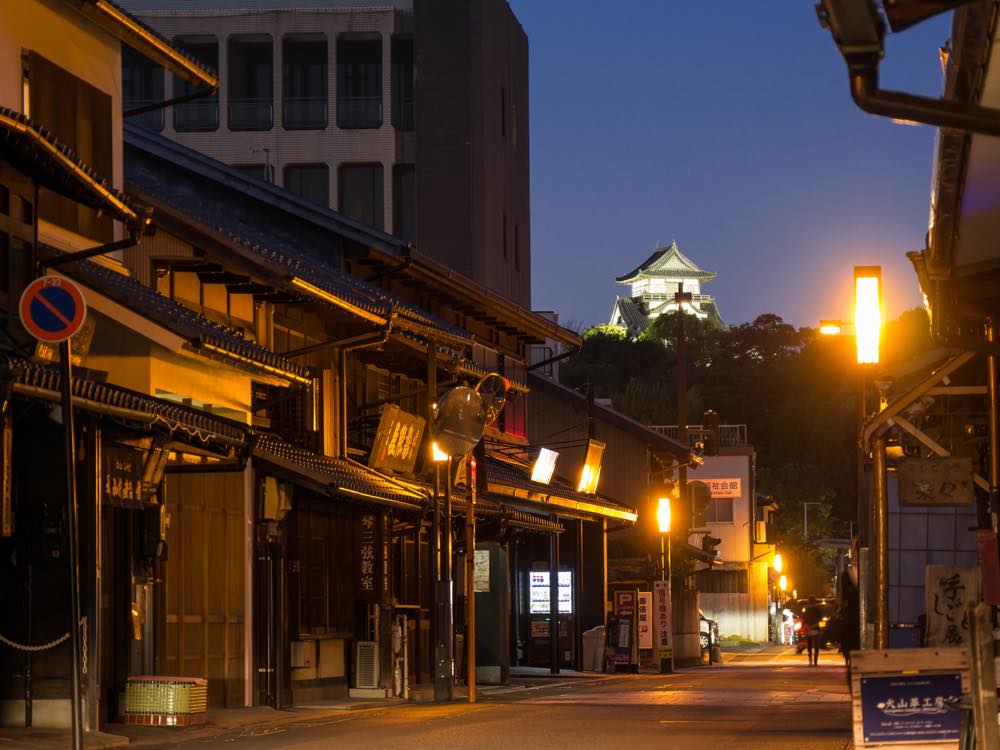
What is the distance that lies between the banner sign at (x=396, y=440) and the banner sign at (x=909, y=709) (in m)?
18.4

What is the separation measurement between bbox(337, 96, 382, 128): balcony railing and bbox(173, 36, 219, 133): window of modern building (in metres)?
4.05

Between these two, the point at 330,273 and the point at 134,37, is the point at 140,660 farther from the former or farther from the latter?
the point at 330,273

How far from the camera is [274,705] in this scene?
24766 millimetres

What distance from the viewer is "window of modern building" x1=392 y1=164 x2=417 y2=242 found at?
173 feet

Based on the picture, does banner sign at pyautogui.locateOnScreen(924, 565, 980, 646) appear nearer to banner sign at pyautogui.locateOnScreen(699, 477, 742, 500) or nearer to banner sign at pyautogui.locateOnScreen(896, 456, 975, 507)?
banner sign at pyautogui.locateOnScreen(896, 456, 975, 507)

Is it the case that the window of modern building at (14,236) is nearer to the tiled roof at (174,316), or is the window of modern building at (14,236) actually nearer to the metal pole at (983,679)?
the tiled roof at (174,316)

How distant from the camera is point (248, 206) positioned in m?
35.2

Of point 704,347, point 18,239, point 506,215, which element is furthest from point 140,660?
point 704,347

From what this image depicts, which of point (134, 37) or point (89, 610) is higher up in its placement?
point (134, 37)

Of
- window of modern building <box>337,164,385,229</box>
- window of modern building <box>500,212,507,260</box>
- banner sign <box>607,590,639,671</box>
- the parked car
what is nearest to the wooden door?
the parked car

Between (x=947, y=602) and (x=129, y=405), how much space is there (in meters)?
9.51

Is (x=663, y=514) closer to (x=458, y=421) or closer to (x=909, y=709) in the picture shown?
(x=458, y=421)

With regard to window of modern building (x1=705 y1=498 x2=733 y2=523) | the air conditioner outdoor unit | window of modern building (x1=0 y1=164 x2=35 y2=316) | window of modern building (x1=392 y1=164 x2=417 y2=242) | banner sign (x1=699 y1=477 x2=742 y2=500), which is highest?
window of modern building (x1=392 y1=164 x2=417 y2=242)

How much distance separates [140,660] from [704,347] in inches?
3486
